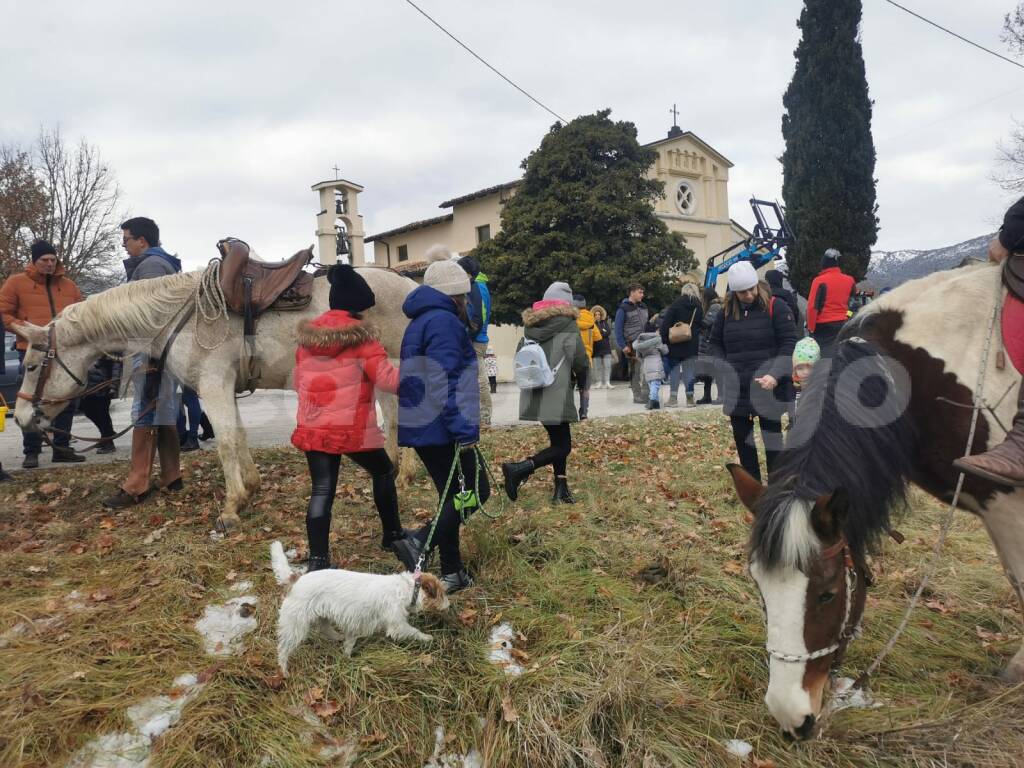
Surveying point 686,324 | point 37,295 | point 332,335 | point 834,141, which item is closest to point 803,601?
point 332,335

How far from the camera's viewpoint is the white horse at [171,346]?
4.99 meters

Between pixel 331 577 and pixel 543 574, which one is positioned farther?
pixel 543 574

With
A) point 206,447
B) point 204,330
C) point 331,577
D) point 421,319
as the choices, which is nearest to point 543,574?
point 331,577

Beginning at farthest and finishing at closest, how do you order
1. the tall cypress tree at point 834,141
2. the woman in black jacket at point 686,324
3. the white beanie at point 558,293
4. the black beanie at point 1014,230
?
the tall cypress tree at point 834,141 < the woman in black jacket at point 686,324 < the white beanie at point 558,293 < the black beanie at point 1014,230

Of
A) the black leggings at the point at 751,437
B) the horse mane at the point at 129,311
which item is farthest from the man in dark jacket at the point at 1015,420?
the horse mane at the point at 129,311

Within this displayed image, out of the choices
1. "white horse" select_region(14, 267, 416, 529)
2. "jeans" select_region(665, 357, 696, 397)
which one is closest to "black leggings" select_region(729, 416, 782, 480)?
"white horse" select_region(14, 267, 416, 529)

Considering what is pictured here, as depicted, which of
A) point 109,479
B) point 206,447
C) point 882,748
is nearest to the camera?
point 882,748

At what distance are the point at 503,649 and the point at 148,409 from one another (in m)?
3.68

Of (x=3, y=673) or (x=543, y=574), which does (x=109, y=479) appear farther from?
(x=543, y=574)

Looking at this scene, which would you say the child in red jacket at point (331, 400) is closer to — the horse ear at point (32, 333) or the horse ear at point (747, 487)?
the horse ear at point (747, 487)

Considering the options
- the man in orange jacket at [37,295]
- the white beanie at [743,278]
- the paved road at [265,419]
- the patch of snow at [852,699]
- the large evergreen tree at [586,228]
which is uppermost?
the large evergreen tree at [586,228]

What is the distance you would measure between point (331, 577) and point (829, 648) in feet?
6.51

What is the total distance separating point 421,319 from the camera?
358cm

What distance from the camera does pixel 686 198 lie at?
106ft
